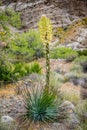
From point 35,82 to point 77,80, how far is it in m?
3.81

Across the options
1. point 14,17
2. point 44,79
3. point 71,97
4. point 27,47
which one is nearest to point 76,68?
point 44,79

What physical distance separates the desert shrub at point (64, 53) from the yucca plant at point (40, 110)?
51.3 ft

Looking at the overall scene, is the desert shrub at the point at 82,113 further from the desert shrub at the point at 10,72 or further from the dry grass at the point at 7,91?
the desert shrub at the point at 10,72

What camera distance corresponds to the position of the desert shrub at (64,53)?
26844 millimetres

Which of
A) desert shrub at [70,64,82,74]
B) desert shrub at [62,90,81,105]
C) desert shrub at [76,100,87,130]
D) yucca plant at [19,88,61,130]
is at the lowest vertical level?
desert shrub at [70,64,82,74]

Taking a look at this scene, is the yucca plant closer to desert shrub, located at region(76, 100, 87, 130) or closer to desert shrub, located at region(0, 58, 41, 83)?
desert shrub, located at region(76, 100, 87, 130)

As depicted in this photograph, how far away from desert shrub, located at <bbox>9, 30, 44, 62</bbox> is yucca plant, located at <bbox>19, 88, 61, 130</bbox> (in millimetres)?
15864

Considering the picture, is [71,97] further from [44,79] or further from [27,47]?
[27,47]

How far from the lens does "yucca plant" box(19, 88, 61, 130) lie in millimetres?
10445

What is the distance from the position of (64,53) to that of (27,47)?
3.16 m

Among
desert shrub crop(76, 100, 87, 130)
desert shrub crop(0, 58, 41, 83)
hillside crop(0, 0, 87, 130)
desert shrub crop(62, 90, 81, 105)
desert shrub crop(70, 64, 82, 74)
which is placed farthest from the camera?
desert shrub crop(70, 64, 82, 74)

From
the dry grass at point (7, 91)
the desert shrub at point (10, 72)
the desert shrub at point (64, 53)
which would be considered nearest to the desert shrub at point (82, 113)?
the dry grass at point (7, 91)

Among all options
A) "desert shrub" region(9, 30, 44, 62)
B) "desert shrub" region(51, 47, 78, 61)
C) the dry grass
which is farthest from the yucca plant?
"desert shrub" region(9, 30, 44, 62)

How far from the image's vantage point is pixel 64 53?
29.8 meters
